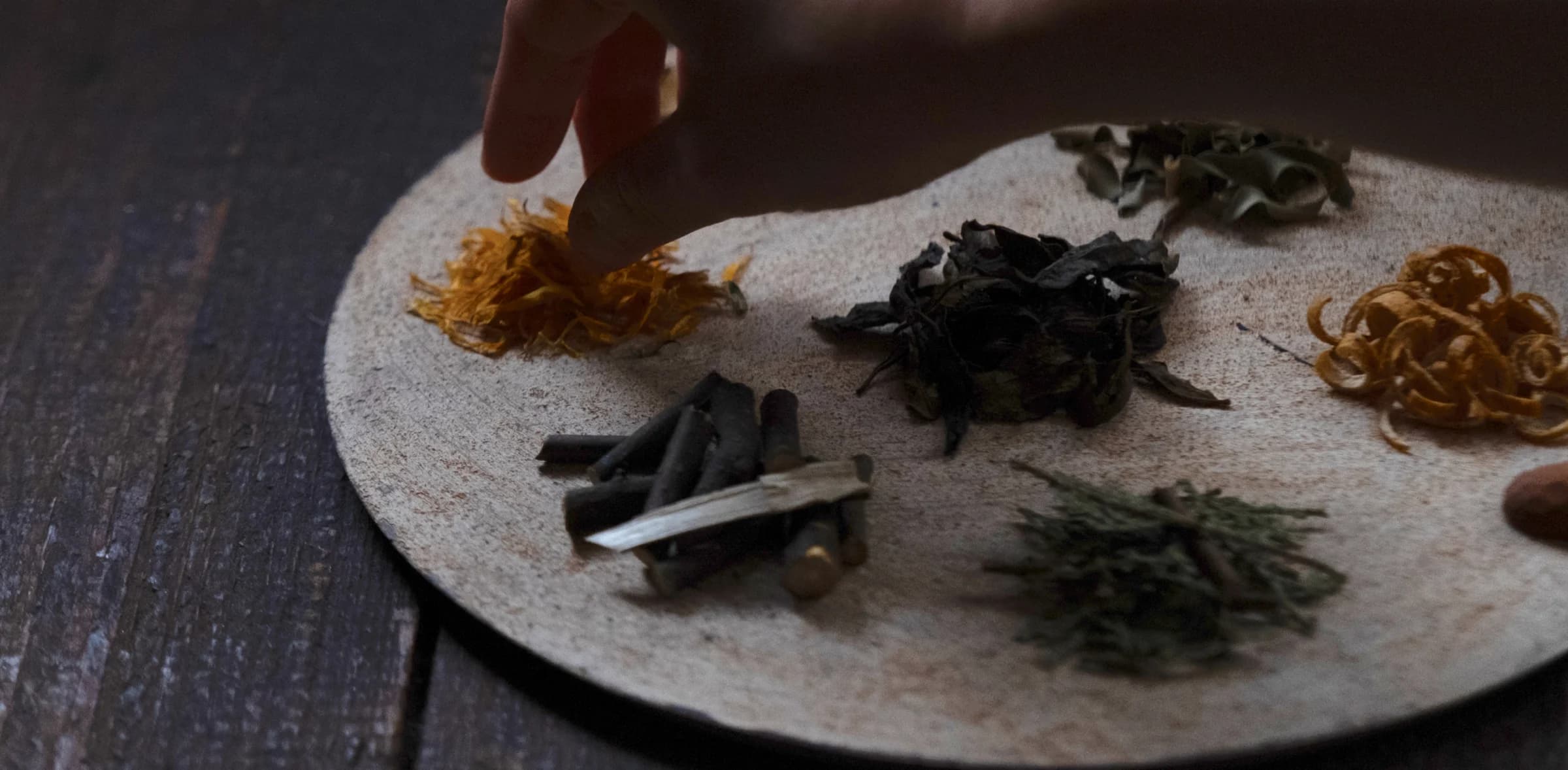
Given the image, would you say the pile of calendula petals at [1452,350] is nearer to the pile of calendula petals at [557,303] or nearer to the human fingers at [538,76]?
the pile of calendula petals at [557,303]

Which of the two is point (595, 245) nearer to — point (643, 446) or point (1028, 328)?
point (643, 446)

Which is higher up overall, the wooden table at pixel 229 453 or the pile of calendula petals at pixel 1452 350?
the pile of calendula petals at pixel 1452 350

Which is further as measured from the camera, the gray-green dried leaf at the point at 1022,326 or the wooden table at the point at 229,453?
the gray-green dried leaf at the point at 1022,326

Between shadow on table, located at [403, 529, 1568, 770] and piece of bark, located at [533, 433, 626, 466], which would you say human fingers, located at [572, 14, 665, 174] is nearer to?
piece of bark, located at [533, 433, 626, 466]

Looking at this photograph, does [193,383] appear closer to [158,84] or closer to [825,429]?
[825,429]

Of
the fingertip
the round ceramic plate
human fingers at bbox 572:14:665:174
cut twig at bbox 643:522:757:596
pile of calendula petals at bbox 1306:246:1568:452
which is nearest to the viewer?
the round ceramic plate

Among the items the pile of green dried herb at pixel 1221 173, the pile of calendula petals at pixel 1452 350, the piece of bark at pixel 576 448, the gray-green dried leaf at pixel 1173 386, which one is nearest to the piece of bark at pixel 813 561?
the piece of bark at pixel 576 448

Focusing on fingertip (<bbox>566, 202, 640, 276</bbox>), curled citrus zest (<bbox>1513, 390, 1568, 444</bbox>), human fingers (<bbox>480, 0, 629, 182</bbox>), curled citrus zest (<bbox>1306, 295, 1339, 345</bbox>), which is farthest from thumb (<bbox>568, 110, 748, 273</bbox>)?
curled citrus zest (<bbox>1513, 390, 1568, 444</bbox>)
